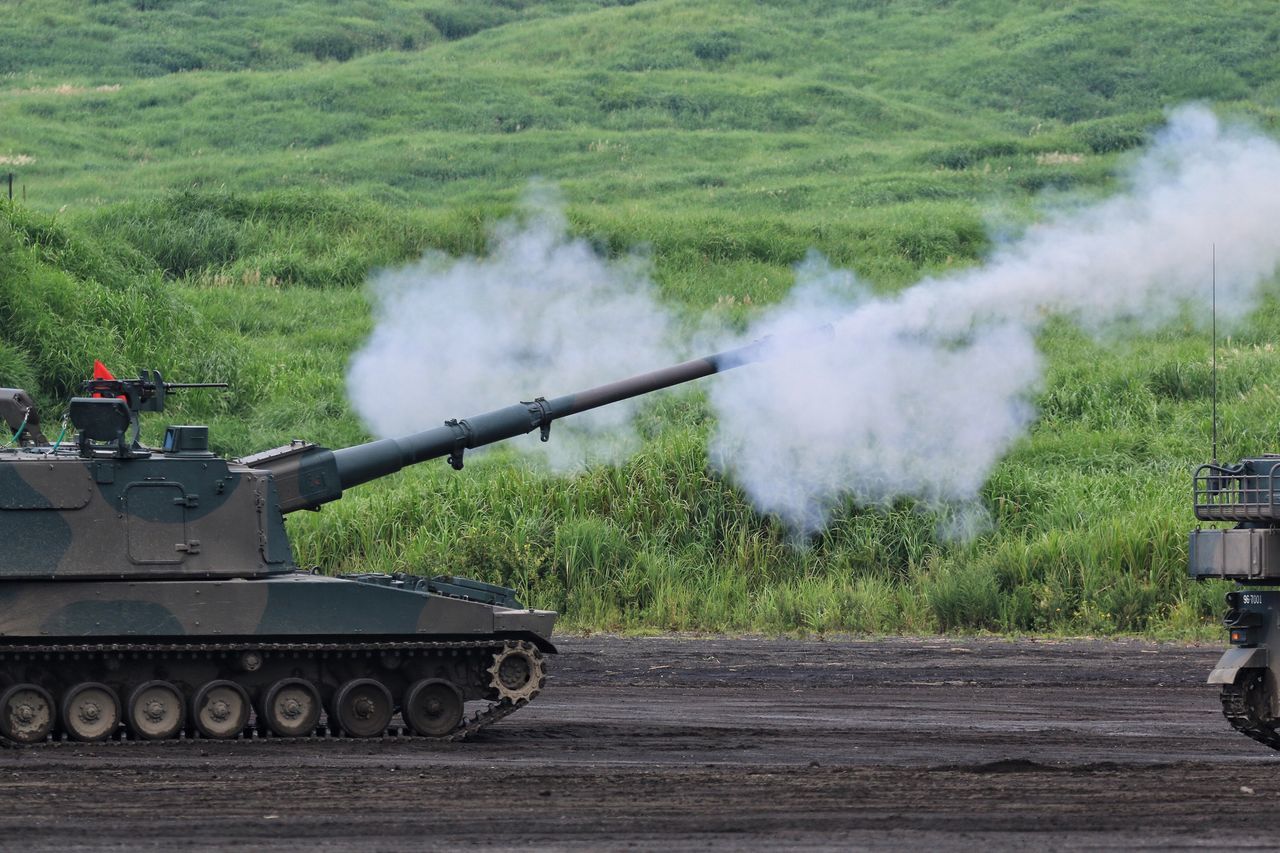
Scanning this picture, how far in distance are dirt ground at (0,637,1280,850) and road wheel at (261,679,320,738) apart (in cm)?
26

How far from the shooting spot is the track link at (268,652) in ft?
43.2

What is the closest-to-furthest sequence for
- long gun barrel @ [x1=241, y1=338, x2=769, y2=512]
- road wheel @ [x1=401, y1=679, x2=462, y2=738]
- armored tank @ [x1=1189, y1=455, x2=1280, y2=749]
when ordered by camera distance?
armored tank @ [x1=1189, y1=455, x2=1280, y2=749], road wheel @ [x1=401, y1=679, x2=462, y2=738], long gun barrel @ [x1=241, y1=338, x2=769, y2=512]

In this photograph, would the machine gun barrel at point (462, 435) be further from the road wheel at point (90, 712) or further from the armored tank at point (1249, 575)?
the armored tank at point (1249, 575)

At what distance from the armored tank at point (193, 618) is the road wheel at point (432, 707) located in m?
0.02

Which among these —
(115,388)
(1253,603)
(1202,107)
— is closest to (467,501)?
(115,388)

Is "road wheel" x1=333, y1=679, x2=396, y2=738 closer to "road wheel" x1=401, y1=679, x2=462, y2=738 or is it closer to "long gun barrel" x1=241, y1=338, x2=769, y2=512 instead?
"road wheel" x1=401, y1=679, x2=462, y2=738

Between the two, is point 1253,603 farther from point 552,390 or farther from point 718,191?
point 718,191

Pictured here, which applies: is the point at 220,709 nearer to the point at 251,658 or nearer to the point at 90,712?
the point at 251,658

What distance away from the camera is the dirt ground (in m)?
9.75

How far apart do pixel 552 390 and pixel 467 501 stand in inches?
73.6

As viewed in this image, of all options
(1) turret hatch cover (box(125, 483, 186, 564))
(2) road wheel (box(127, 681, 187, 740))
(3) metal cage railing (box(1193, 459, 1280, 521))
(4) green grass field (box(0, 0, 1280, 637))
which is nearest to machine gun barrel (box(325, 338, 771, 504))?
(1) turret hatch cover (box(125, 483, 186, 564))

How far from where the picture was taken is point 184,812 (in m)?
10.3

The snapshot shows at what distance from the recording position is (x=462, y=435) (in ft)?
47.9

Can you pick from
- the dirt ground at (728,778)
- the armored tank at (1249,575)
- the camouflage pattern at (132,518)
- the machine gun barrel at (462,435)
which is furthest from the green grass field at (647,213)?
the camouflage pattern at (132,518)
